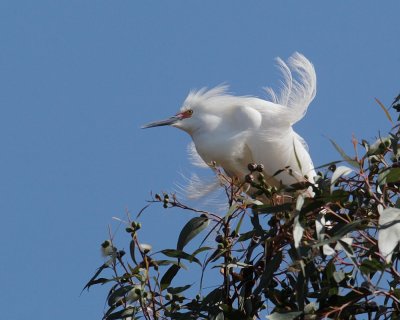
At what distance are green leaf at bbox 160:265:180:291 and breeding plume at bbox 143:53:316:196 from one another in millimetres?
1608

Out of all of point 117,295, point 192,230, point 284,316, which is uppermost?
point 192,230

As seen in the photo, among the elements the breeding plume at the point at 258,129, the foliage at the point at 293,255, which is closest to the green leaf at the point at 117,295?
the foliage at the point at 293,255

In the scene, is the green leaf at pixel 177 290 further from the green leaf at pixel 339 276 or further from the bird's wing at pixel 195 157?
the bird's wing at pixel 195 157

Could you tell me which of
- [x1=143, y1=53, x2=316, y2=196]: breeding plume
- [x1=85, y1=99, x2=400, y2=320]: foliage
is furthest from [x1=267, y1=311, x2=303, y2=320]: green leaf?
[x1=143, y1=53, x2=316, y2=196]: breeding plume

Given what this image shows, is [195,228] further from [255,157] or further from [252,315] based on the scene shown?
[255,157]

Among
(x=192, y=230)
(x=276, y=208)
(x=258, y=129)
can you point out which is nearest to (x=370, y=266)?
(x=276, y=208)

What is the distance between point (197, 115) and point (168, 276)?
6.75ft

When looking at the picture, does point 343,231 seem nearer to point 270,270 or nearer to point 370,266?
point 370,266

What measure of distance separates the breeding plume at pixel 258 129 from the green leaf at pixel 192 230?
5.36 feet

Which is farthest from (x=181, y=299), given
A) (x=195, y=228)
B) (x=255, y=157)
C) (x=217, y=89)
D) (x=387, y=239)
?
(x=217, y=89)

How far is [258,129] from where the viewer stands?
438 centimetres

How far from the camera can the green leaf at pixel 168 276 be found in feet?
8.66

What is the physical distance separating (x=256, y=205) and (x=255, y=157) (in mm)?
1853

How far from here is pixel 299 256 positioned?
6.93ft
